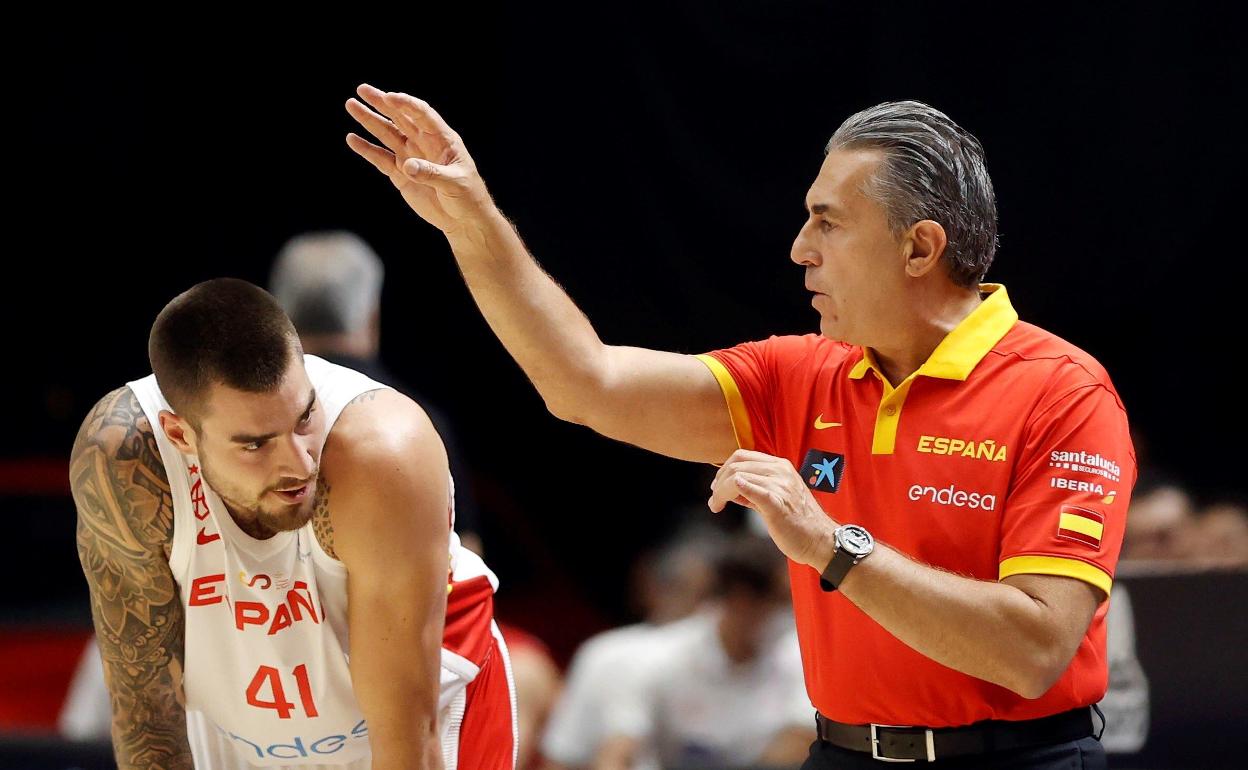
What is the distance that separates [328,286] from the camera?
13.9 ft

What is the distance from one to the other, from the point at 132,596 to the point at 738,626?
2.31 meters

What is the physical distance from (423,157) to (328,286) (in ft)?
4.50

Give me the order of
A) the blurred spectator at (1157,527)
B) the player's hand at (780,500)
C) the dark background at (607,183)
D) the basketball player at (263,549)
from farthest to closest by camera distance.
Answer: the dark background at (607,183), the blurred spectator at (1157,527), the basketball player at (263,549), the player's hand at (780,500)

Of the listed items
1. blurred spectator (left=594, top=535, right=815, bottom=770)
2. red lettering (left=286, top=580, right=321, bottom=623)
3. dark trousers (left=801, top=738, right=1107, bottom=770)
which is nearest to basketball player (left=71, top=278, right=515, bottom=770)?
red lettering (left=286, top=580, right=321, bottom=623)

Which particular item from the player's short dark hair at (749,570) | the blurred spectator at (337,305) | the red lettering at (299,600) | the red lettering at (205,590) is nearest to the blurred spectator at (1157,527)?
the player's short dark hair at (749,570)

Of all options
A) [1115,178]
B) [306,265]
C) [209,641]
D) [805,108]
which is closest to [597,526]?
[805,108]

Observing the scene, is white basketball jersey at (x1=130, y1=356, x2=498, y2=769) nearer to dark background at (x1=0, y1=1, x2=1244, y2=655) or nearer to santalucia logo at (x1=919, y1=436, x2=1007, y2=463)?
santalucia logo at (x1=919, y1=436, x2=1007, y2=463)

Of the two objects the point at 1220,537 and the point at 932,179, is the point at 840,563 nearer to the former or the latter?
the point at 932,179

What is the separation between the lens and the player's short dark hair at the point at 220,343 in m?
2.68

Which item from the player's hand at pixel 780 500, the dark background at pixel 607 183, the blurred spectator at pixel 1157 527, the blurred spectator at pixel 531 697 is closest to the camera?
the player's hand at pixel 780 500

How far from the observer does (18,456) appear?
785cm

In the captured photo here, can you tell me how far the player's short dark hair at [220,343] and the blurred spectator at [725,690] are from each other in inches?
95.6

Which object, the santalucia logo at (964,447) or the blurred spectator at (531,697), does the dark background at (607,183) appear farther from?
the santalucia logo at (964,447)

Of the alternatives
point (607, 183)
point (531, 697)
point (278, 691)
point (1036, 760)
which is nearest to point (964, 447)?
point (1036, 760)
